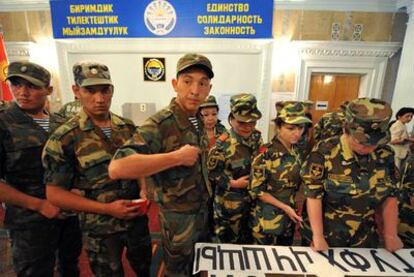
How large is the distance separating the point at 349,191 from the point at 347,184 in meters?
0.04

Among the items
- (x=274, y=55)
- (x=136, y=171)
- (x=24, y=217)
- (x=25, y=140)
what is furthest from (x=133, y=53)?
(x=136, y=171)

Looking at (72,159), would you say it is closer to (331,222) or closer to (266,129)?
(331,222)

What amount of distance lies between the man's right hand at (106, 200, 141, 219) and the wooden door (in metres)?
4.36

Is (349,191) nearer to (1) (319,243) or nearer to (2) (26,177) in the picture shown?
(1) (319,243)

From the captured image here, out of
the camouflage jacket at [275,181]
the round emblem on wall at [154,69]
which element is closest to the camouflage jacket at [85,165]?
the camouflage jacket at [275,181]

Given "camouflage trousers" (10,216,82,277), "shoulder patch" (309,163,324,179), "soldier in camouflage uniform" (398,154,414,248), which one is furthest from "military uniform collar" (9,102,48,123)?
"soldier in camouflage uniform" (398,154,414,248)

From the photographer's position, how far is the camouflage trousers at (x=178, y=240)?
3.79ft

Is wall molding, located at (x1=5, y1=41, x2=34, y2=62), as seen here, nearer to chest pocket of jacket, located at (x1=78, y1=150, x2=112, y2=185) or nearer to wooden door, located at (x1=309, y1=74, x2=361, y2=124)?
chest pocket of jacket, located at (x1=78, y1=150, x2=112, y2=185)

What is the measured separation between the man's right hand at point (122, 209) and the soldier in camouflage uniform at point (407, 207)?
1663 mm

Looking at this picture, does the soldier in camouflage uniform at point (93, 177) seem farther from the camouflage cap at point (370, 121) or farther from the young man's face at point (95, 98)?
the camouflage cap at point (370, 121)

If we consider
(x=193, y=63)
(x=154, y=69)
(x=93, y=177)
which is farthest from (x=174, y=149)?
(x=154, y=69)

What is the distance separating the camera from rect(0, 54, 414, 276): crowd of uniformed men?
1.12 metres

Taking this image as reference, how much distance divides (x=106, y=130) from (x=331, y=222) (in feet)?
4.67

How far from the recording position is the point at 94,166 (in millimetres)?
1290
